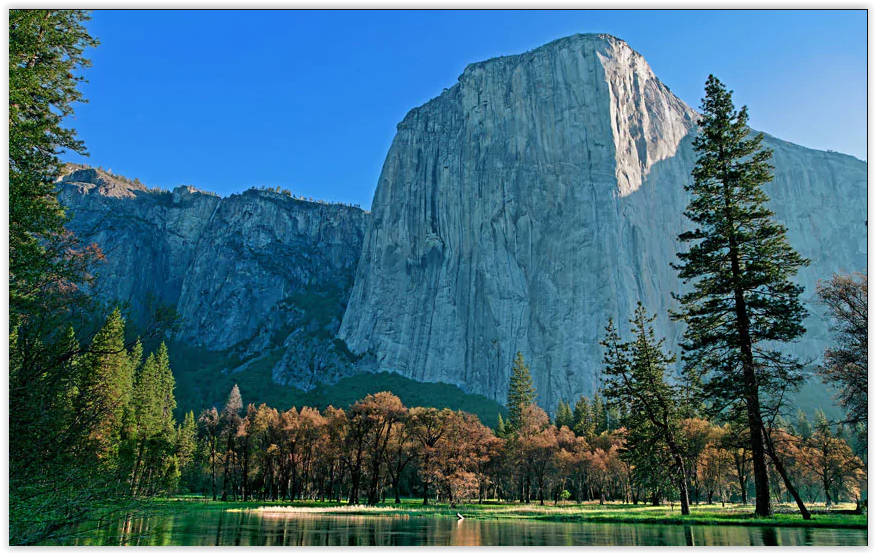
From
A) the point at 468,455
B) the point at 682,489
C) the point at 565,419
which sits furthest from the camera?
the point at 565,419

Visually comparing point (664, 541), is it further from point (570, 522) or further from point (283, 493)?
point (283, 493)

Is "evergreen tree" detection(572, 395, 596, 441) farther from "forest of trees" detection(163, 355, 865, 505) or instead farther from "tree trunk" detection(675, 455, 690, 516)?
"tree trunk" detection(675, 455, 690, 516)

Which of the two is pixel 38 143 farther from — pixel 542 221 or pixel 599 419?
pixel 542 221

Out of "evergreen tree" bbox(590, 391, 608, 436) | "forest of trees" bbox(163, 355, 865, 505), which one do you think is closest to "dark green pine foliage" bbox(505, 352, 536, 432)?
"forest of trees" bbox(163, 355, 865, 505)

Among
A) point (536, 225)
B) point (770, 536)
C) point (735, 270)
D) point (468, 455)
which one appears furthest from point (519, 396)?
point (770, 536)

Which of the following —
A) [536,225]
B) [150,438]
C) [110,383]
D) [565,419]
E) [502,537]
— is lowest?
[502,537]

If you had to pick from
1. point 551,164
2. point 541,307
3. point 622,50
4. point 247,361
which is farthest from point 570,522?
point 247,361

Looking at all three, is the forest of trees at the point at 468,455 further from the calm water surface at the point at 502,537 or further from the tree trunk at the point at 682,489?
the calm water surface at the point at 502,537
